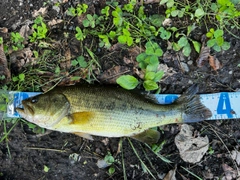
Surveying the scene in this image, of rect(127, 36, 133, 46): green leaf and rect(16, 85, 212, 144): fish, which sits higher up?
rect(127, 36, 133, 46): green leaf

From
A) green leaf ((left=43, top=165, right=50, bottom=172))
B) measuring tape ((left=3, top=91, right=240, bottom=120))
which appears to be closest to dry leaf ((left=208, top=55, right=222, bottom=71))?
measuring tape ((left=3, top=91, right=240, bottom=120))

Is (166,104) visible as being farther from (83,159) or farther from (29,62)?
(29,62)

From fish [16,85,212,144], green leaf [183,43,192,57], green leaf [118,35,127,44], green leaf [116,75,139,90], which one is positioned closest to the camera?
fish [16,85,212,144]

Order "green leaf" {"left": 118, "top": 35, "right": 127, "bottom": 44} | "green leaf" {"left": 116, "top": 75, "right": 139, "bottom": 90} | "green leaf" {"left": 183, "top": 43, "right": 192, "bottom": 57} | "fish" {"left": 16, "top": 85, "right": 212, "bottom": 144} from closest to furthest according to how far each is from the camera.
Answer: "fish" {"left": 16, "top": 85, "right": 212, "bottom": 144}, "green leaf" {"left": 116, "top": 75, "right": 139, "bottom": 90}, "green leaf" {"left": 118, "top": 35, "right": 127, "bottom": 44}, "green leaf" {"left": 183, "top": 43, "right": 192, "bottom": 57}

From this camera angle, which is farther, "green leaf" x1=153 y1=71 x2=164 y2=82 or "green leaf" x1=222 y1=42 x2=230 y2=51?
"green leaf" x1=222 y1=42 x2=230 y2=51

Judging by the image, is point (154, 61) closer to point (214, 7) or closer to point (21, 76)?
point (214, 7)

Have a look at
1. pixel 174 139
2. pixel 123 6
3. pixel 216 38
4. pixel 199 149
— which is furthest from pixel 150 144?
pixel 123 6

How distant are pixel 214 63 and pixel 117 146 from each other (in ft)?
4.97

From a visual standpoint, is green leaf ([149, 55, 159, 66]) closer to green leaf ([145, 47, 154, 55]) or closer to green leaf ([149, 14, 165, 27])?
green leaf ([145, 47, 154, 55])

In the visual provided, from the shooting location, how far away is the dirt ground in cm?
379

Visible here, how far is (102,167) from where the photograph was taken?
383cm

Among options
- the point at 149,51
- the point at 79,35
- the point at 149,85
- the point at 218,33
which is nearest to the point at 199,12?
the point at 218,33

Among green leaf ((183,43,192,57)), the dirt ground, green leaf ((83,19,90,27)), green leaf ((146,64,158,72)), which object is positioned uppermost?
green leaf ((83,19,90,27))

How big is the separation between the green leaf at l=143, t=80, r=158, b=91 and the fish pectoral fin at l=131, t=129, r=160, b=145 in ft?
1.57
